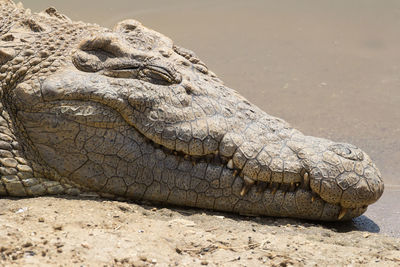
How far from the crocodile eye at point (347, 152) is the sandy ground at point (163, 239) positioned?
57 cm

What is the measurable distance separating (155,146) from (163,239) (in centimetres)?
85

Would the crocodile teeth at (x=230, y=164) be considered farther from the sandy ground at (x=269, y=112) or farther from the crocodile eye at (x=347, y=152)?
the crocodile eye at (x=347, y=152)

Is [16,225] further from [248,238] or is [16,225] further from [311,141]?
[311,141]

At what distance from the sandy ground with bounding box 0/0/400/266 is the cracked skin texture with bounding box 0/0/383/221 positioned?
0.16m

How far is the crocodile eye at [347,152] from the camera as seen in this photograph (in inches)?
186

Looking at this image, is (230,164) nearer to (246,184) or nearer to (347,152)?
(246,184)

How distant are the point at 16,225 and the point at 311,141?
219cm

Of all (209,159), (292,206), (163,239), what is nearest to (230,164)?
(209,159)

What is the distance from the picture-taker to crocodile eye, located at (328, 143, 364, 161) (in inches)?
186

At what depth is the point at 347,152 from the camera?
4.74 m

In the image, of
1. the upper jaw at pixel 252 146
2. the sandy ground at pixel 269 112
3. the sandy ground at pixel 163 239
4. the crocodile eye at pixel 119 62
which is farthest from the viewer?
the crocodile eye at pixel 119 62

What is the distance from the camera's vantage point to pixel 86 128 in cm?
478

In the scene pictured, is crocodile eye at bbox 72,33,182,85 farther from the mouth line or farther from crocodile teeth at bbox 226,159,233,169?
crocodile teeth at bbox 226,159,233,169

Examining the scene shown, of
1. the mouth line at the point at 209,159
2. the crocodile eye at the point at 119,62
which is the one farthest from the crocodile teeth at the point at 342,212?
the crocodile eye at the point at 119,62
